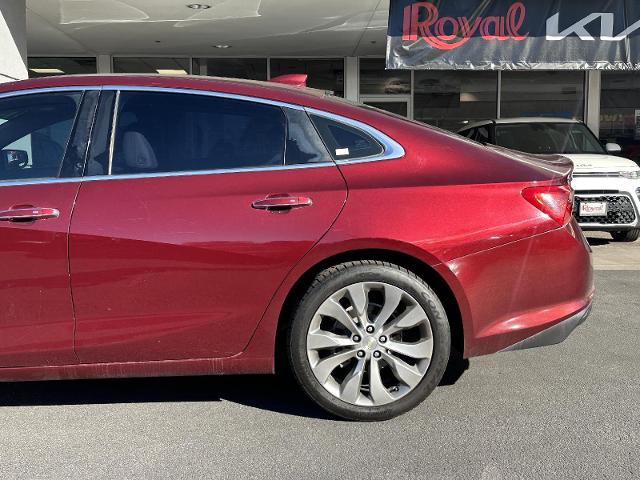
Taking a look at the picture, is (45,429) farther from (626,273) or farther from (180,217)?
(626,273)

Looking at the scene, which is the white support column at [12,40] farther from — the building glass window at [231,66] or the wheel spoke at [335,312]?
the building glass window at [231,66]

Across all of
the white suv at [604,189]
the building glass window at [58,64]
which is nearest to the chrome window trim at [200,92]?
the white suv at [604,189]

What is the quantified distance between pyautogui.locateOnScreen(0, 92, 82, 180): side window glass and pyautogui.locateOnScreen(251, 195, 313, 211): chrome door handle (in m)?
0.99

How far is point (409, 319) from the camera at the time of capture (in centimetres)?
296

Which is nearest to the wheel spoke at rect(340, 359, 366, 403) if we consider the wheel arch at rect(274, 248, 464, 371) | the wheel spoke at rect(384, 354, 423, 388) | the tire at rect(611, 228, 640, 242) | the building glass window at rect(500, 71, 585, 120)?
the wheel spoke at rect(384, 354, 423, 388)

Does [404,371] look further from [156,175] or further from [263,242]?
[156,175]

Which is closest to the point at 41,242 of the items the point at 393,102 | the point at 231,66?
the point at 231,66

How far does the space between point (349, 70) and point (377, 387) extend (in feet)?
37.7

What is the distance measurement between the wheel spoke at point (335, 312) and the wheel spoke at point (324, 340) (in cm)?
8

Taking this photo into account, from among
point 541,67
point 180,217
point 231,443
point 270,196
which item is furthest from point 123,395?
point 541,67

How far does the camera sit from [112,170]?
2.95 m

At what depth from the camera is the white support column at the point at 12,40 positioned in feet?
23.2

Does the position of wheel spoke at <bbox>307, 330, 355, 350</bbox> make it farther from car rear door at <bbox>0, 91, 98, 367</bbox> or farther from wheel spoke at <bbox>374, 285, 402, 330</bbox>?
car rear door at <bbox>0, 91, 98, 367</bbox>

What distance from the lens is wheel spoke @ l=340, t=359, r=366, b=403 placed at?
9.85 feet
